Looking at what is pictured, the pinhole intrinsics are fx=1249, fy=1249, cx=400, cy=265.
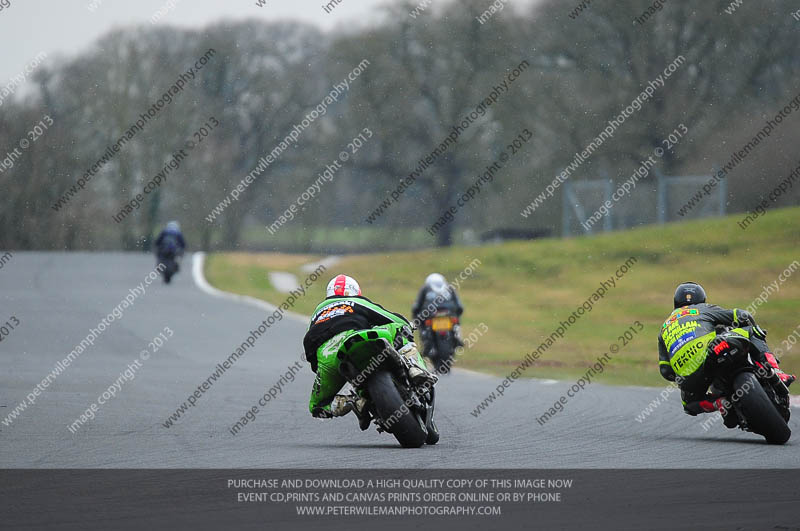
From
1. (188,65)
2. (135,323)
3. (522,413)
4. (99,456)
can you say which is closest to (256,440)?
(99,456)

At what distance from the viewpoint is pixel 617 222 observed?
4750 cm

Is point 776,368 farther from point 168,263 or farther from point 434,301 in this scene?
point 168,263

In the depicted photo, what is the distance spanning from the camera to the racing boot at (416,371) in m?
9.64

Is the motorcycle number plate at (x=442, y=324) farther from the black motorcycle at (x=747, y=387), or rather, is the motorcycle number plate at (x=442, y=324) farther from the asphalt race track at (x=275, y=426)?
the black motorcycle at (x=747, y=387)

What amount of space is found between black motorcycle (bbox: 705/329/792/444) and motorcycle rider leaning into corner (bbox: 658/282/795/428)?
0.09m

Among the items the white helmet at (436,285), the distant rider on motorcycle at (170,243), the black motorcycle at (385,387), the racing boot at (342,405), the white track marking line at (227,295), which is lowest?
the white track marking line at (227,295)

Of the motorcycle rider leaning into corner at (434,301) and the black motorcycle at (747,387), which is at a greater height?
the black motorcycle at (747,387)

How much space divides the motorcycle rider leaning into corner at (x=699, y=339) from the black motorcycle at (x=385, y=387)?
237 centimetres

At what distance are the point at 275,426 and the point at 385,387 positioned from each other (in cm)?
221

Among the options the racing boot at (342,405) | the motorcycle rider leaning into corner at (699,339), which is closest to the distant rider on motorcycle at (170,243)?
the motorcycle rider leaning into corner at (699,339)

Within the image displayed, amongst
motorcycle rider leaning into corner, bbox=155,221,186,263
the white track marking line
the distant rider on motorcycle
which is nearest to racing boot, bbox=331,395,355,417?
the white track marking line

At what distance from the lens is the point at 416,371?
9656mm

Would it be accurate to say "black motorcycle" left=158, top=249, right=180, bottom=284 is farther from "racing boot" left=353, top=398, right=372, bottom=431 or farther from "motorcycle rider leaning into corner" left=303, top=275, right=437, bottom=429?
"racing boot" left=353, top=398, right=372, bottom=431
